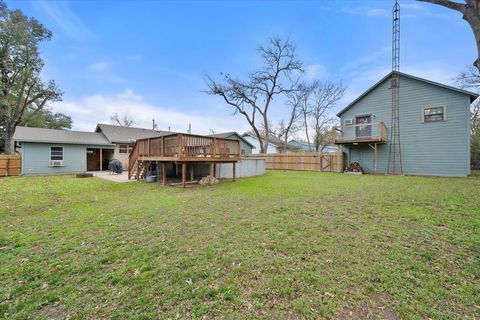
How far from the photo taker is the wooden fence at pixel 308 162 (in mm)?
16688

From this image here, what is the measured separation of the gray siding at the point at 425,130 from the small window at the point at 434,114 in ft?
0.64

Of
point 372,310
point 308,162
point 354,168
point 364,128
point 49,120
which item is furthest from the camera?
point 49,120

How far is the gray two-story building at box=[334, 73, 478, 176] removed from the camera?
12195 millimetres

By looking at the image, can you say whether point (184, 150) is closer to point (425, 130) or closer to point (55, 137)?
point (55, 137)

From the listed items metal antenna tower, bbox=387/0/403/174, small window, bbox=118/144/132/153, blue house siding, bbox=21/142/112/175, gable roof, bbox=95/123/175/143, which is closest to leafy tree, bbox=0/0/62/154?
blue house siding, bbox=21/142/112/175

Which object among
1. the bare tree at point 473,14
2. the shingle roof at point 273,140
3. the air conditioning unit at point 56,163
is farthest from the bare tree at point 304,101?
the air conditioning unit at point 56,163

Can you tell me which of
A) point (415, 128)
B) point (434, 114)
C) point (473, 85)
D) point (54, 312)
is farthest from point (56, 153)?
point (473, 85)

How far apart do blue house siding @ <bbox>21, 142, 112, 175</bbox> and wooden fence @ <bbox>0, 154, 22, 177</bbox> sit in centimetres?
35

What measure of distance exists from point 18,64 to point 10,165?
12337 mm

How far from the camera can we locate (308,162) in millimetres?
18188

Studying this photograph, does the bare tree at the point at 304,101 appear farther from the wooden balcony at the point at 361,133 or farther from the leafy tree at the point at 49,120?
the leafy tree at the point at 49,120

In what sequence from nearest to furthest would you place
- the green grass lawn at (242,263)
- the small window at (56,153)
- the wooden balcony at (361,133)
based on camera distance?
1. the green grass lawn at (242,263)
2. the wooden balcony at (361,133)
3. the small window at (56,153)

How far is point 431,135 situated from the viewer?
→ 12969 mm

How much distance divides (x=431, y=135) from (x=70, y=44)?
2300 centimetres
